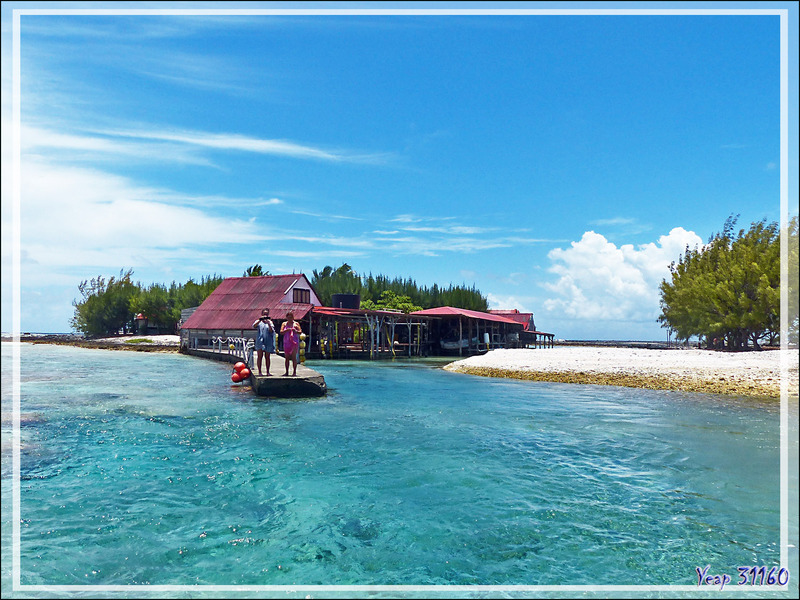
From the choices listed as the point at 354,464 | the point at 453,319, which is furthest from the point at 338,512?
the point at 453,319

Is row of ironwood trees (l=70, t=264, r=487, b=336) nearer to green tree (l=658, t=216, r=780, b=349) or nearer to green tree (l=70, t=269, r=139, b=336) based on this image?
green tree (l=70, t=269, r=139, b=336)

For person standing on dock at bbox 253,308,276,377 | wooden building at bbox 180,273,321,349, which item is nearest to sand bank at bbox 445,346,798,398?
person standing on dock at bbox 253,308,276,377

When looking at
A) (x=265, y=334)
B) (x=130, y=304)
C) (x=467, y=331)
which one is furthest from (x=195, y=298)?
(x=265, y=334)

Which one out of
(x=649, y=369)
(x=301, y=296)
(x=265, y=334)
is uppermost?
(x=301, y=296)

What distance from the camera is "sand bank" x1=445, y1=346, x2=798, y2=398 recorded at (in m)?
20.6

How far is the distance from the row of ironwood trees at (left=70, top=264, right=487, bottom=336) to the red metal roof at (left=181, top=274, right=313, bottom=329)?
15.1m

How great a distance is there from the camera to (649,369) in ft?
82.5

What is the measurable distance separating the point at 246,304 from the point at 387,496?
125 ft

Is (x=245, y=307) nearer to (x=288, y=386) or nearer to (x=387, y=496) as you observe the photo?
(x=288, y=386)

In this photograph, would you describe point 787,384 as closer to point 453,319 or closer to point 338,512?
point 338,512

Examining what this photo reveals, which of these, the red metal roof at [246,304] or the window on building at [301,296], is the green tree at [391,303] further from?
the red metal roof at [246,304]

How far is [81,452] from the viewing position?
361 inches

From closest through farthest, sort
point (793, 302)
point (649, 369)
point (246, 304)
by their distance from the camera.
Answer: point (793, 302), point (649, 369), point (246, 304)

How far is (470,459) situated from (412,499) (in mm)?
2402
